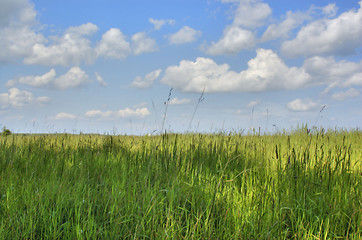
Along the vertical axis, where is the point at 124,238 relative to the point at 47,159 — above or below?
below

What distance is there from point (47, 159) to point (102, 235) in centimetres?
269

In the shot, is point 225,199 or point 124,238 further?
point 225,199

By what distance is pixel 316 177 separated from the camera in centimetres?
344

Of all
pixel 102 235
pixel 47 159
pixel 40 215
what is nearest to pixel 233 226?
pixel 102 235

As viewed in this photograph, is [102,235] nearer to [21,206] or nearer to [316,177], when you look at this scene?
[21,206]

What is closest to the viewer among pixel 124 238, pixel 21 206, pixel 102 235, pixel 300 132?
pixel 124 238

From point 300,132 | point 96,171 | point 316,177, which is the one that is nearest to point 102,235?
point 96,171

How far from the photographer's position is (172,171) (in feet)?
11.9

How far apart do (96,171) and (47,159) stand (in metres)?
1.33

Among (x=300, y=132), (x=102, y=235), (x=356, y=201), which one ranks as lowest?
(x=102, y=235)

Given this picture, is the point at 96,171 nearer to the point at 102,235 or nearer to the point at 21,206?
the point at 21,206

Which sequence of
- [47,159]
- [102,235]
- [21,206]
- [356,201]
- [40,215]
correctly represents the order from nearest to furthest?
[102,235]
[40,215]
[21,206]
[356,201]
[47,159]

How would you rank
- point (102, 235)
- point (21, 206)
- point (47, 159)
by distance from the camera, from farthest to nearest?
1. point (47, 159)
2. point (21, 206)
3. point (102, 235)

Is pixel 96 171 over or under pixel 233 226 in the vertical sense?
over
